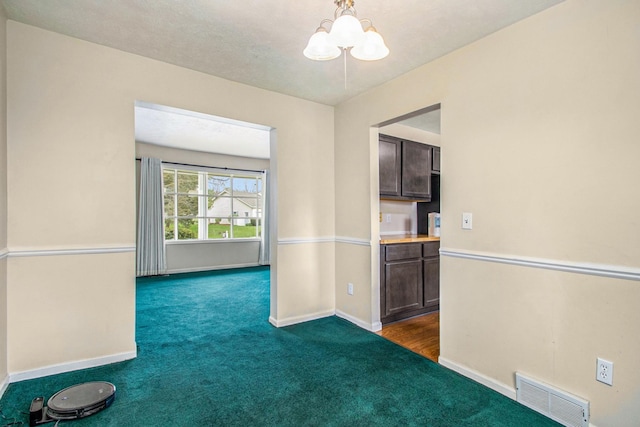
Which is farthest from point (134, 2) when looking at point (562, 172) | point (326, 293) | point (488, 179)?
point (326, 293)

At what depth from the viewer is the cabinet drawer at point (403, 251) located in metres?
3.38

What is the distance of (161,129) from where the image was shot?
Answer: 4.94m

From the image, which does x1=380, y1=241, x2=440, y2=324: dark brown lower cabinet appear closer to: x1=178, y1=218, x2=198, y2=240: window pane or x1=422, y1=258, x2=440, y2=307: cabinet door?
x1=422, y1=258, x2=440, y2=307: cabinet door

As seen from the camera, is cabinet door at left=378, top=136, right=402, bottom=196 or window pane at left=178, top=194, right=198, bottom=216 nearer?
cabinet door at left=378, top=136, right=402, bottom=196

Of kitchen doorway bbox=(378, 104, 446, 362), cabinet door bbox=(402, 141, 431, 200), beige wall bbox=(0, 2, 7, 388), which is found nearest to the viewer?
beige wall bbox=(0, 2, 7, 388)

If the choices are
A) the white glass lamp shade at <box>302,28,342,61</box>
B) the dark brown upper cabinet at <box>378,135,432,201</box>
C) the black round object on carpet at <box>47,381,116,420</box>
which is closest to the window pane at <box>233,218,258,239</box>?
the dark brown upper cabinet at <box>378,135,432,201</box>

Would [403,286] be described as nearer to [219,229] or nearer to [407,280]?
[407,280]

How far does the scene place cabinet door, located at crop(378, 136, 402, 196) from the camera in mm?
3633

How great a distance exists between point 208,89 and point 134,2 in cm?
101

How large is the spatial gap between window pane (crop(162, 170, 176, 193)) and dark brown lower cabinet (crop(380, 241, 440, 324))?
16.0ft

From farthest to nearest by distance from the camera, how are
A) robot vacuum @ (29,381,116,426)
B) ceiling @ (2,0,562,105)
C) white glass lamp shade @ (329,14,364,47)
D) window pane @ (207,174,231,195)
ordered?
window pane @ (207,174,231,195) < ceiling @ (2,0,562,105) < robot vacuum @ (29,381,116,426) < white glass lamp shade @ (329,14,364,47)

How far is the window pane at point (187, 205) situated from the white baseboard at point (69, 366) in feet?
14.2

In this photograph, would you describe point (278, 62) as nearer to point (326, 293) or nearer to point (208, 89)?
point (208, 89)

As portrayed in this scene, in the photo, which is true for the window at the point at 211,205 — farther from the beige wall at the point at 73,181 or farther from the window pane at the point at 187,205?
the beige wall at the point at 73,181
